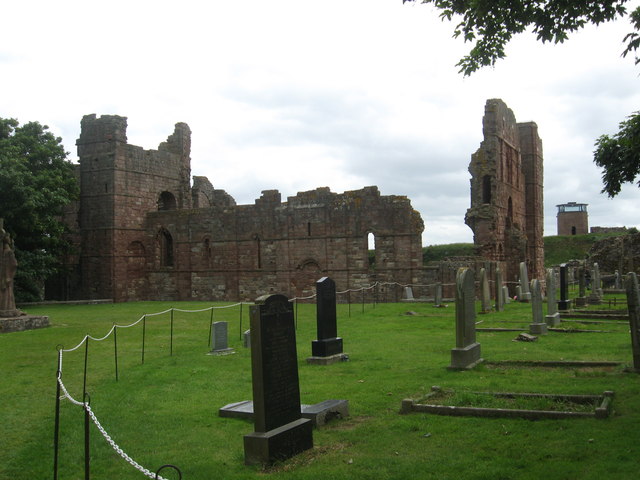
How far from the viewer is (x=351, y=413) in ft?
28.7

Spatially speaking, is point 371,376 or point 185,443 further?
point 371,376

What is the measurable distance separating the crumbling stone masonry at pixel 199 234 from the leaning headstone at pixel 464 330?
17.3 meters

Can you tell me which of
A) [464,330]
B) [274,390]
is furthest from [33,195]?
[274,390]

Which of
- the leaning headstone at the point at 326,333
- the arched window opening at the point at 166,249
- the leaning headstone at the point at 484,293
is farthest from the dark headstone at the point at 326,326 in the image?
the arched window opening at the point at 166,249

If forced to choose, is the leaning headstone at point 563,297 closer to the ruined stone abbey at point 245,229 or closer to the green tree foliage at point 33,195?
the ruined stone abbey at point 245,229

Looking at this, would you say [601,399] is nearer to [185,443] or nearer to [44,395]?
[185,443]

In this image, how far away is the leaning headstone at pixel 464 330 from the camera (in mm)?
11297

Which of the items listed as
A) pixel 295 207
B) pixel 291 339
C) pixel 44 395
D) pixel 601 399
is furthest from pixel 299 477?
pixel 295 207

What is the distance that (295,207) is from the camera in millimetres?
32156

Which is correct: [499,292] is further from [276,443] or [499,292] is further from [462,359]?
[276,443]

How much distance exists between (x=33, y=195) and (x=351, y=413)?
80.0 feet

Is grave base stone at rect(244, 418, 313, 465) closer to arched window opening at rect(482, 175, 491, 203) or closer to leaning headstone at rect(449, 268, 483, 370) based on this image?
leaning headstone at rect(449, 268, 483, 370)

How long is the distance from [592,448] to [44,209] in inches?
1132

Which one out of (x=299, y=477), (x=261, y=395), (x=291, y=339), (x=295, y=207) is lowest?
(x=299, y=477)
